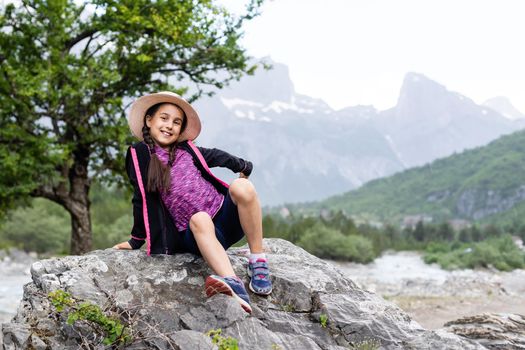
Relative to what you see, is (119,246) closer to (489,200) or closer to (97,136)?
(97,136)

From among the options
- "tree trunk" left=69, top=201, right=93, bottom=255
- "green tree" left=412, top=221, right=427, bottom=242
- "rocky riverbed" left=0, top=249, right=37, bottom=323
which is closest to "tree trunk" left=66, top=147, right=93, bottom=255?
"tree trunk" left=69, top=201, right=93, bottom=255

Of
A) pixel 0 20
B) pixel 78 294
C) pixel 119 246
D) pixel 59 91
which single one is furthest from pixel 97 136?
pixel 78 294

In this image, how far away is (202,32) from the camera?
12.0 m

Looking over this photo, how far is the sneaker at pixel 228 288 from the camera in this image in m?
4.44

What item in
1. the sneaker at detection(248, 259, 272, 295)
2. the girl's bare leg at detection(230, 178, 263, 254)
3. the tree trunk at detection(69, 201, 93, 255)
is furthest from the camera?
the tree trunk at detection(69, 201, 93, 255)

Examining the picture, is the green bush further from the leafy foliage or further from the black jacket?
the leafy foliage

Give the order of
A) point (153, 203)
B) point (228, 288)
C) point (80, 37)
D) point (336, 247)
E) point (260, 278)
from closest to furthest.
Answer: point (228, 288) → point (260, 278) → point (153, 203) → point (80, 37) → point (336, 247)

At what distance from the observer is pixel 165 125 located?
5.28 m

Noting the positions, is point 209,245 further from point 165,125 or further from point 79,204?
point 79,204

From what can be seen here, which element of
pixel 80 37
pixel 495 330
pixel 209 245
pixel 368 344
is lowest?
pixel 495 330

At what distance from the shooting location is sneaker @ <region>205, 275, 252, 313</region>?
4438 millimetres

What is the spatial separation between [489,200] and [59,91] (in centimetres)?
16107

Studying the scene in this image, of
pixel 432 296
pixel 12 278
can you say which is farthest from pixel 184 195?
pixel 12 278

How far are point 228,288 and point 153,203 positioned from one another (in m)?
1.29
